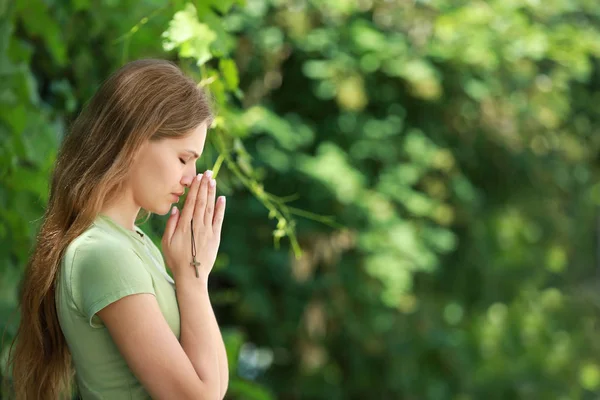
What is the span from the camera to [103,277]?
1292 millimetres

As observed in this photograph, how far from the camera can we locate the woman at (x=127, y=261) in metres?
1.29

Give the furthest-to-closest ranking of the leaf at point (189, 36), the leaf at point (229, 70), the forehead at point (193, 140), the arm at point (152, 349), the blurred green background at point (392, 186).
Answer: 1. the blurred green background at point (392, 186)
2. the leaf at point (229, 70)
3. the leaf at point (189, 36)
4. the forehead at point (193, 140)
5. the arm at point (152, 349)

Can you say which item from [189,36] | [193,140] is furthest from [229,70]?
[193,140]

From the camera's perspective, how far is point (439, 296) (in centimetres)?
529

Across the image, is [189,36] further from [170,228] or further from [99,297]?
[99,297]

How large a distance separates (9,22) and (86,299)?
48.9 inches

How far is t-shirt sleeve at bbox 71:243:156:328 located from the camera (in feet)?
4.21

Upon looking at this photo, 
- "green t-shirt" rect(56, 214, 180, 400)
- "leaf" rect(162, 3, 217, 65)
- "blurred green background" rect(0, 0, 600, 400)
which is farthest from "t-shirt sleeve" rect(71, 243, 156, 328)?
"blurred green background" rect(0, 0, 600, 400)

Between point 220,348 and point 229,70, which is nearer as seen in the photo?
point 220,348

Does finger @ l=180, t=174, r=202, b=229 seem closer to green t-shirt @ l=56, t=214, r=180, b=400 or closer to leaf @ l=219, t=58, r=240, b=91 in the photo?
green t-shirt @ l=56, t=214, r=180, b=400

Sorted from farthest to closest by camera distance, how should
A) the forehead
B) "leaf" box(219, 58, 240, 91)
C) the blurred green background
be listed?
the blurred green background < "leaf" box(219, 58, 240, 91) < the forehead

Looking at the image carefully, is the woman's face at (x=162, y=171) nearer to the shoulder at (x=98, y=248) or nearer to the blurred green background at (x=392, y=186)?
the shoulder at (x=98, y=248)

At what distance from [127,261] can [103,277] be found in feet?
0.12

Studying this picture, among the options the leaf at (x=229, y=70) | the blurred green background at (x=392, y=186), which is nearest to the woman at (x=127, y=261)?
the leaf at (x=229, y=70)
